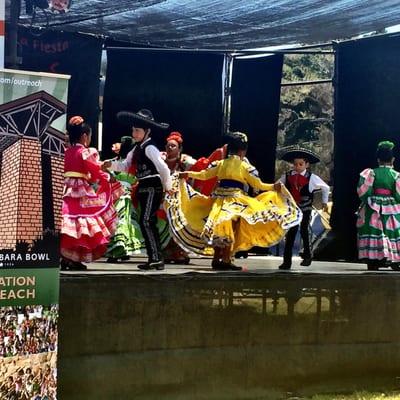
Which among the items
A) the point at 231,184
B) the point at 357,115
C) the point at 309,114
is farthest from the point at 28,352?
the point at 309,114

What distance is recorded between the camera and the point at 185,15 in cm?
808

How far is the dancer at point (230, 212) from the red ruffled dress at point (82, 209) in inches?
29.4

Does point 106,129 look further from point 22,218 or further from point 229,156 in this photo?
point 22,218

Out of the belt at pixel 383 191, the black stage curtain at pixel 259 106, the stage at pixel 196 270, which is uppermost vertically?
the black stage curtain at pixel 259 106

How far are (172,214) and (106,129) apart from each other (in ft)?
14.5

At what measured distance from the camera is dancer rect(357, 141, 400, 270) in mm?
6941

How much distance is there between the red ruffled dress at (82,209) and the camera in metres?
5.70

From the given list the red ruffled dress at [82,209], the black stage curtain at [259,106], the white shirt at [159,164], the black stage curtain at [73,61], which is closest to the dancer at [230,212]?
the white shirt at [159,164]

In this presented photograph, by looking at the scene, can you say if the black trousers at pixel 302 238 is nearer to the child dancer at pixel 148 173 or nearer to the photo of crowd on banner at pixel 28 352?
the child dancer at pixel 148 173

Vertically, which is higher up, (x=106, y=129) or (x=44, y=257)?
(x=106, y=129)

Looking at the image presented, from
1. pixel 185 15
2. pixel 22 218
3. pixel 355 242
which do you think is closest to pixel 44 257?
pixel 22 218

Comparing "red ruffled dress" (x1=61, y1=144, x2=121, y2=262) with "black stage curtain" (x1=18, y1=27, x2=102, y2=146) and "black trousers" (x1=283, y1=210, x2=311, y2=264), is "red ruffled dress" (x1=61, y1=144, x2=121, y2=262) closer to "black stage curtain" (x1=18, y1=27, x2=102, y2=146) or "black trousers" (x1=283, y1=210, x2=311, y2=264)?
"black trousers" (x1=283, y1=210, x2=311, y2=264)

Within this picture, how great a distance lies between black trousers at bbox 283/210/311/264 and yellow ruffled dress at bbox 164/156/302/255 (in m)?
0.43

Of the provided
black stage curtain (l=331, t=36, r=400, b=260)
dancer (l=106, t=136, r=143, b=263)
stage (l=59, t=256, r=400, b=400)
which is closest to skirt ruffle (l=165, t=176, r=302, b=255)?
stage (l=59, t=256, r=400, b=400)
